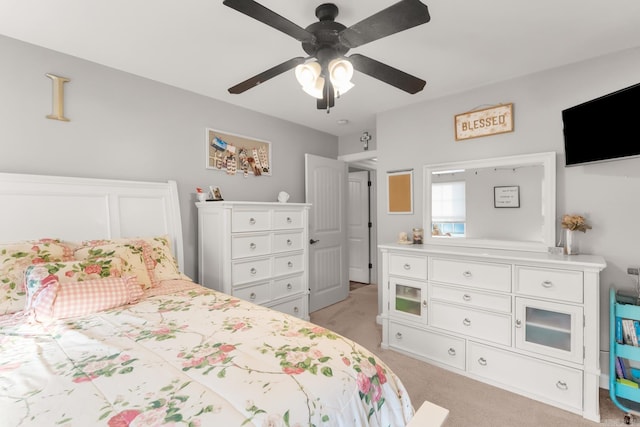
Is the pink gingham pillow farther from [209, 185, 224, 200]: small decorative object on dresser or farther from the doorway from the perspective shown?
the doorway

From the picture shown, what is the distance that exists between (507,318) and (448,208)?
1.10 metres

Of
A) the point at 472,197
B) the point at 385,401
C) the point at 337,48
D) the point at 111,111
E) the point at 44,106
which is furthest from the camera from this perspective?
the point at 472,197

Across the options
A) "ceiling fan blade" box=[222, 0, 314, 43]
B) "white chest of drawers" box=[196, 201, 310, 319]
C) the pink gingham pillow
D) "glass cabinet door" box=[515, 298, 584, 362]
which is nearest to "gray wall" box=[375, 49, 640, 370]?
"glass cabinet door" box=[515, 298, 584, 362]

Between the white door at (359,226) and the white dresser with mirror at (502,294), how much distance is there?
2.28 m

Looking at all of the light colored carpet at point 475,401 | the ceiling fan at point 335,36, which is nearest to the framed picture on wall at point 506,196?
the light colored carpet at point 475,401

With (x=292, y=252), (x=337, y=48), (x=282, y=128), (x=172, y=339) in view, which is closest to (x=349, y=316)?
(x=292, y=252)

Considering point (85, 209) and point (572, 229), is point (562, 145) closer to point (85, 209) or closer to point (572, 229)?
point (572, 229)

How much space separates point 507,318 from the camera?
2.17 meters

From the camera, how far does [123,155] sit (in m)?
2.40

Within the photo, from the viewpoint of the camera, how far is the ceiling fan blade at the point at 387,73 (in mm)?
1521

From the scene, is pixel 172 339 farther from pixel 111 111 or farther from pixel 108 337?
pixel 111 111

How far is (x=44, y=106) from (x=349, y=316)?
344cm

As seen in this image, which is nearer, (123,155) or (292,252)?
(123,155)

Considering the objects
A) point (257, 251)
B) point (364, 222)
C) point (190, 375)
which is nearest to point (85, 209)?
point (257, 251)
